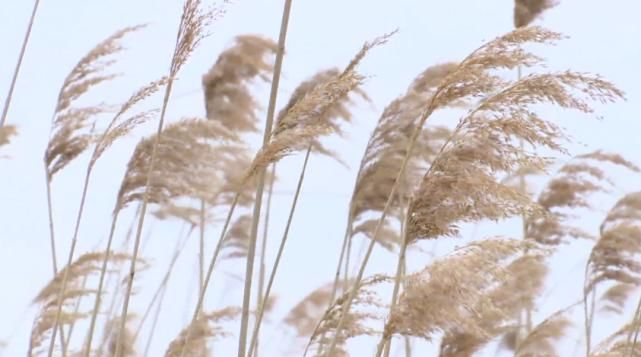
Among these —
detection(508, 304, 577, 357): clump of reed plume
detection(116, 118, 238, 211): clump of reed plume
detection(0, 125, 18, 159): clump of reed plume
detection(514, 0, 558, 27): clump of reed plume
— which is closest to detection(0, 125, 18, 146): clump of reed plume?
detection(0, 125, 18, 159): clump of reed plume

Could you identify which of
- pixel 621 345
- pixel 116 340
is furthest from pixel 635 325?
pixel 116 340

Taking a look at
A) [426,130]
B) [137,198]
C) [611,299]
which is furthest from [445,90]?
[611,299]

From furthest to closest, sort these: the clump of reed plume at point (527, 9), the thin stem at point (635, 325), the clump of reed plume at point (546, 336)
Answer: the clump of reed plume at point (527, 9)
the clump of reed plume at point (546, 336)
the thin stem at point (635, 325)

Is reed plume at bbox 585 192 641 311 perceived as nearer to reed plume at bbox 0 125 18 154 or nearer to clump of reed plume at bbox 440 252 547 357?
clump of reed plume at bbox 440 252 547 357

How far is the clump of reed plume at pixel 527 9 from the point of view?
6566 mm

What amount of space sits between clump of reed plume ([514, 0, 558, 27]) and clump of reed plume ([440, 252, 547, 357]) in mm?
1570

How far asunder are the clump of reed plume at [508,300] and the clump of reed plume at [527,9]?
157 cm

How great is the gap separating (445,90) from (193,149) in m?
1.83

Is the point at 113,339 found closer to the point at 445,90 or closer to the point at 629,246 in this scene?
the point at 629,246

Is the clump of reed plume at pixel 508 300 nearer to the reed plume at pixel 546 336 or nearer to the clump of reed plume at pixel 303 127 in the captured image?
the reed plume at pixel 546 336

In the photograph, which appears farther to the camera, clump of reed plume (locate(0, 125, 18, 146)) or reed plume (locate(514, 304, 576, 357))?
reed plume (locate(514, 304, 576, 357))

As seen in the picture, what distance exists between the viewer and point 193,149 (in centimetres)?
472

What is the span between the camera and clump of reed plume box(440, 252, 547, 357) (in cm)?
442

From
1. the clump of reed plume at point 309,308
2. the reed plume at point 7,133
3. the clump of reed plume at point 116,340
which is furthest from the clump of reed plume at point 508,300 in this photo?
the reed plume at point 7,133
